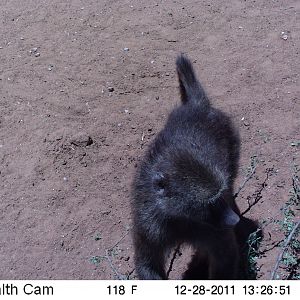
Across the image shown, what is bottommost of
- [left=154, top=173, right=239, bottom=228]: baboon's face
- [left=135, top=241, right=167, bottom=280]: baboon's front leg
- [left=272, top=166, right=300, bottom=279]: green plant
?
[left=272, top=166, right=300, bottom=279]: green plant

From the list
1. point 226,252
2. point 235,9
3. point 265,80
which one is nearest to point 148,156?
point 226,252

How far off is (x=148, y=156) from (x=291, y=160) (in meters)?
1.55

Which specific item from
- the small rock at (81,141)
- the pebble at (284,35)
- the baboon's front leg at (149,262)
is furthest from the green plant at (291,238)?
the pebble at (284,35)

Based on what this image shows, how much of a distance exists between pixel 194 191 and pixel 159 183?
0.29m

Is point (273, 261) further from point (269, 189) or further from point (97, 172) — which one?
point (97, 172)

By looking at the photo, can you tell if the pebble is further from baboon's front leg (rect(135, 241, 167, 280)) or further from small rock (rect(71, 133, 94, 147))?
baboon's front leg (rect(135, 241, 167, 280))

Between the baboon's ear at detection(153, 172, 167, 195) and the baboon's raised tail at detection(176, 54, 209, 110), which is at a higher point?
the baboon's ear at detection(153, 172, 167, 195)

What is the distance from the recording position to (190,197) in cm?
321

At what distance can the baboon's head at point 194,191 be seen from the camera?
3.19 meters

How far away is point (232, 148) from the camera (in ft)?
15.1

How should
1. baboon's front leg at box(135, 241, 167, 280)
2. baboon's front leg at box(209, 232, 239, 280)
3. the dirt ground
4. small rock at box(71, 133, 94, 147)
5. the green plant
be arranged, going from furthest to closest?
small rock at box(71, 133, 94, 147) → the dirt ground → the green plant → baboon's front leg at box(135, 241, 167, 280) → baboon's front leg at box(209, 232, 239, 280)

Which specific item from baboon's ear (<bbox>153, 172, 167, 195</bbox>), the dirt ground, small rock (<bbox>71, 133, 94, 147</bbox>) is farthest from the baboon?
small rock (<bbox>71, 133, 94, 147</bbox>)

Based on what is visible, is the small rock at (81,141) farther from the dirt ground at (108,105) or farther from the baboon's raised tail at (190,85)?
the baboon's raised tail at (190,85)

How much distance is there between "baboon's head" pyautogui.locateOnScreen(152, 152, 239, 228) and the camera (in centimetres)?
319
